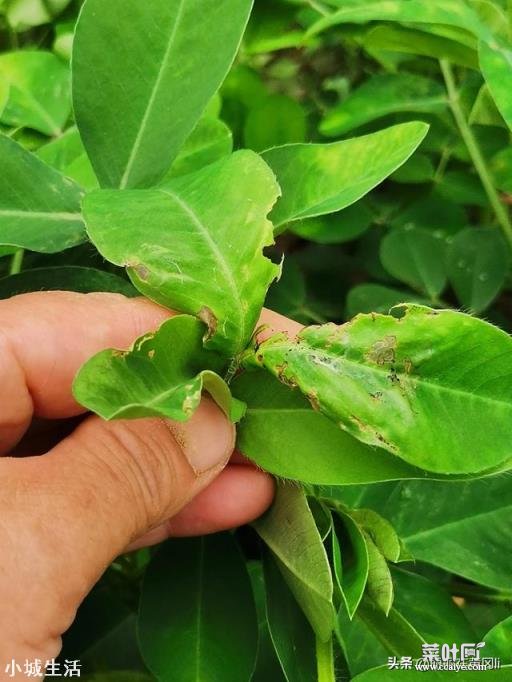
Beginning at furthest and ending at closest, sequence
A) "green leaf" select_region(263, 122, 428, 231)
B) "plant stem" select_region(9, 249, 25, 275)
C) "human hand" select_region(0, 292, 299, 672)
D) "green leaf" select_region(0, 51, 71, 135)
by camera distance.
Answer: "green leaf" select_region(0, 51, 71, 135)
"plant stem" select_region(9, 249, 25, 275)
"green leaf" select_region(263, 122, 428, 231)
"human hand" select_region(0, 292, 299, 672)

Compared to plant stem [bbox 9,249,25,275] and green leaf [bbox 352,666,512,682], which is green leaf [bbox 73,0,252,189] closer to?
plant stem [bbox 9,249,25,275]

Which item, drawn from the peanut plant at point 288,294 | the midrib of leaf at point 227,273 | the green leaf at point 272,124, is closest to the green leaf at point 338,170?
the peanut plant at point 288,294

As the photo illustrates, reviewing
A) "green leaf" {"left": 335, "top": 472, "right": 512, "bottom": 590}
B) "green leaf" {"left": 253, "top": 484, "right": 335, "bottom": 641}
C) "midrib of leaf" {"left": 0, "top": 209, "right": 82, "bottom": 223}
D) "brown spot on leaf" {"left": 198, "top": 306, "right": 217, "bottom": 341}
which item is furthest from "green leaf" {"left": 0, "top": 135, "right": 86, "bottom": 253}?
"green leaf" {"left": 335, "top": 472, "right": 512, "bottom": 590}

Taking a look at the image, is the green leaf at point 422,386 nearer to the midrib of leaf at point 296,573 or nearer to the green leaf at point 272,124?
the midrib of leaf at point 296,573

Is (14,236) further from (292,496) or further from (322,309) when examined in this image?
(322,309)

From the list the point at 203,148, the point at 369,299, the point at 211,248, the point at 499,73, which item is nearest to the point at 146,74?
the point at 203,148

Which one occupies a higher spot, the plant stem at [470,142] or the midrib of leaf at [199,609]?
the plant stem at [470,142]
